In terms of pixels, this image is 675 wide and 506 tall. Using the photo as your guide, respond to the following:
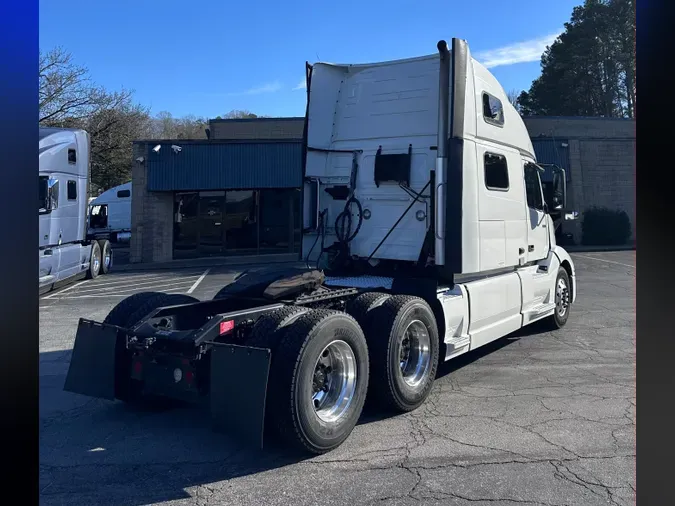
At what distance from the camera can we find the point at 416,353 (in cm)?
594

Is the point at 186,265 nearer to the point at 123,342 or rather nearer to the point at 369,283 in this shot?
the point at 369,283

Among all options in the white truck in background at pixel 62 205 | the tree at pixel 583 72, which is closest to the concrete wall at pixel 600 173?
the tree at pixel 583 72

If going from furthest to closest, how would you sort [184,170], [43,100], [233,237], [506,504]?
1. [43,100]
2. [233,237]
3. [184,170]
4. [506,504]

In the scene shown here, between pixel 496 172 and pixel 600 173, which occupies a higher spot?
pixel 600 173

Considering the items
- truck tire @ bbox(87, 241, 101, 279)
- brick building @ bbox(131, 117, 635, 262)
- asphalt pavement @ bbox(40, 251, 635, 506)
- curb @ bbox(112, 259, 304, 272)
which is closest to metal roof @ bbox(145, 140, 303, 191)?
brick building @ bbox(131, 117, 635, 262)

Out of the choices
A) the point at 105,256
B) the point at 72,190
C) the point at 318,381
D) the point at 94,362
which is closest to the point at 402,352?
the point at 318,381

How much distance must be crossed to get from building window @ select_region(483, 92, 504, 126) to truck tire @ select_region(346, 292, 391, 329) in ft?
9.11

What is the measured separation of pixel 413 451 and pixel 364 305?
156cm

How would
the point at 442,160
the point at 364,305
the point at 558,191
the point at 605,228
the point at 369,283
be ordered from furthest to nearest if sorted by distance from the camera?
1. the point at 605,228
2. the point at 558,191
3. the point at 369,283
4. the point at 442,160
5. the point at 364,305

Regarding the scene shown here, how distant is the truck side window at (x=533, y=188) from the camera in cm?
843

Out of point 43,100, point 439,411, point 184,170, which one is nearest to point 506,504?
point 439,411

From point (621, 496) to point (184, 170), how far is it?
71.0ft
